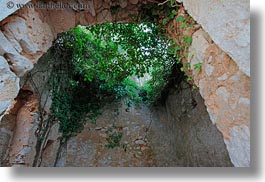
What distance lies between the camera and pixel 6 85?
1.22 metres

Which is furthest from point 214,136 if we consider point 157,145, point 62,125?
point 62,125

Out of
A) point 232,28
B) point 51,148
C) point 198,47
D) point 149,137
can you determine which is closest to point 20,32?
point 198,47

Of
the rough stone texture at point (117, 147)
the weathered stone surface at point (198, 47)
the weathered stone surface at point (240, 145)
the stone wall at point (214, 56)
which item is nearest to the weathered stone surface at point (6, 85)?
the stone wall at point (214, 56)

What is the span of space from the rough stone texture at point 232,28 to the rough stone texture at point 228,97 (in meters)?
0.04

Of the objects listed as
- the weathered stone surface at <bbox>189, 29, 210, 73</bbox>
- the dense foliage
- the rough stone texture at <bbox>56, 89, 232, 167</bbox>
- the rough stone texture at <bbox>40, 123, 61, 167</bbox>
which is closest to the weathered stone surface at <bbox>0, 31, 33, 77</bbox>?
the weathered stone surface at <bbox>189, 29, 210, 73</bbox>

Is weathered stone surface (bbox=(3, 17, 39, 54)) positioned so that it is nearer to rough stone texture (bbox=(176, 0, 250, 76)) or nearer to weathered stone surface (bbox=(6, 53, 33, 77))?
weathered stone surface (bbox=(6, 53, 33, 77))

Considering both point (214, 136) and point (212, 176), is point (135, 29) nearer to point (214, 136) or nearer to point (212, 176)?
point (214, 136)

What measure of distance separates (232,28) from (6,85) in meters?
1.08

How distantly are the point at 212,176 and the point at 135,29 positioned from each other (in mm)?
1547

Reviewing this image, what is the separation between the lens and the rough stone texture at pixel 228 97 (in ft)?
3.32

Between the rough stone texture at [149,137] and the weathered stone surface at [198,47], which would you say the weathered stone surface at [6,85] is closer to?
the weathered stone surface at [198,47]

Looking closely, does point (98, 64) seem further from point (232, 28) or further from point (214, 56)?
point (232, 28)

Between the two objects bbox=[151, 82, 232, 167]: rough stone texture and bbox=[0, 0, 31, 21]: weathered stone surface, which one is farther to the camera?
bbox=[151, 82, 232, 167]: rough stone texture

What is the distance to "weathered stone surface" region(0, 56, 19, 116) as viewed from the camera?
120 cm
